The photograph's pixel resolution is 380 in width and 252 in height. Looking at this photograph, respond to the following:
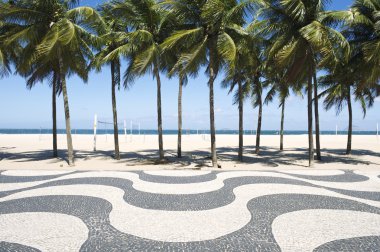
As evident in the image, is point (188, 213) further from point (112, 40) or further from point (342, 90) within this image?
point (342, 90)

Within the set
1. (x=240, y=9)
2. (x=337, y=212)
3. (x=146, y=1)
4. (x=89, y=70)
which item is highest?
(x=146, y=1)

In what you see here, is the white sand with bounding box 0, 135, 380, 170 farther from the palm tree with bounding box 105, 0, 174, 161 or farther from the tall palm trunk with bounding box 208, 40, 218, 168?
the palm tree with bounding box 105, 0, 174, 161

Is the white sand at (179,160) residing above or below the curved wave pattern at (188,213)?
below

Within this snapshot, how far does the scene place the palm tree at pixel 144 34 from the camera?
1310cm

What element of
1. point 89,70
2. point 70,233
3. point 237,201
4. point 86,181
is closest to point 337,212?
point 237,201

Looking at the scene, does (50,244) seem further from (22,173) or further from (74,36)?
(74,36)

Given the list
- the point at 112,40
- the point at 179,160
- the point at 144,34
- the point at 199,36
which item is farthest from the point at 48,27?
the point at 179,160

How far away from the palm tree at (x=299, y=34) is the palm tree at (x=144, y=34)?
17.6 ft

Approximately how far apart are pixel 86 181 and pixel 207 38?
27.4 ft

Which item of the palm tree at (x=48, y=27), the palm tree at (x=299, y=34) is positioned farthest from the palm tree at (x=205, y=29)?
the palm tree at (x=48, y=27)

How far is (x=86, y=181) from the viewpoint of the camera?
9.32 meters

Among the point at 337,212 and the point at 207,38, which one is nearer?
the point at 337,212

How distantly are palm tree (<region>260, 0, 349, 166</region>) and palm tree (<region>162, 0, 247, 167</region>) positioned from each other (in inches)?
67.4

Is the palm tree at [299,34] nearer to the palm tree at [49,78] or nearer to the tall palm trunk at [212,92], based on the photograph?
the tall palm trunk at [212,92]
